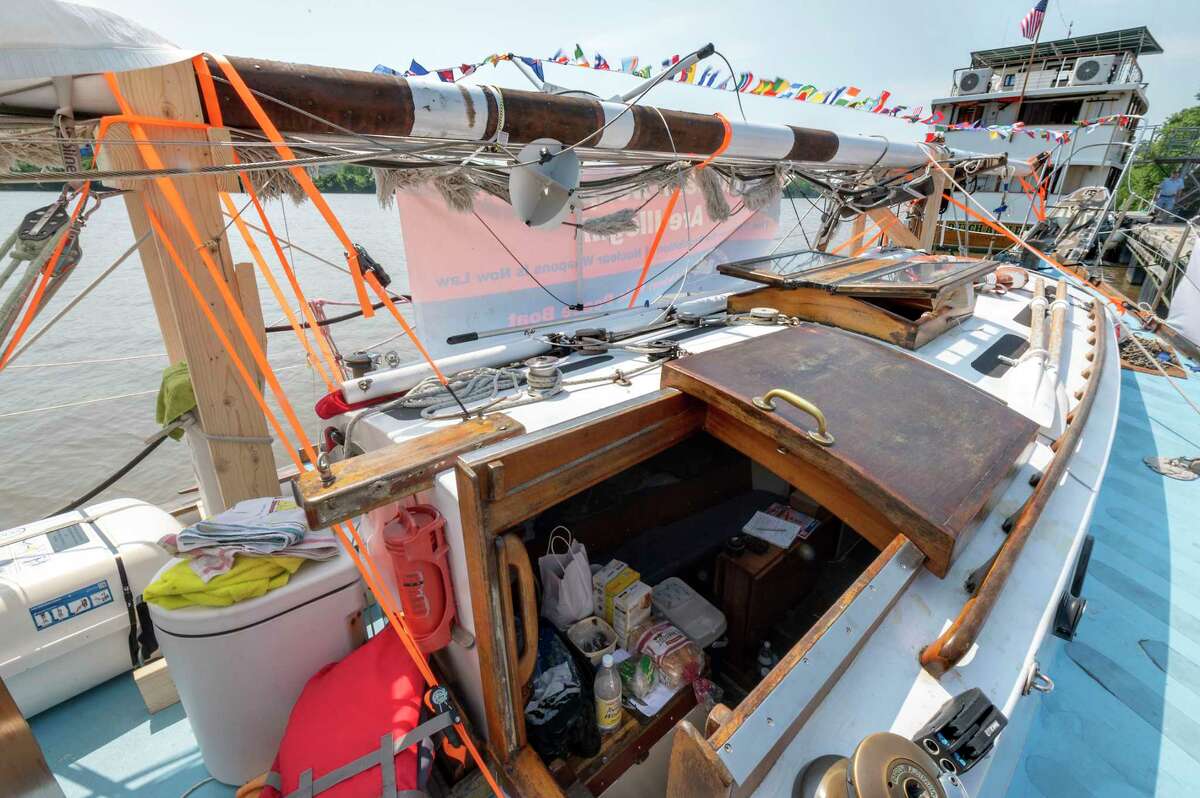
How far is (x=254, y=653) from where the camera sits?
1959mm

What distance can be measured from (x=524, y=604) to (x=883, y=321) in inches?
91.8

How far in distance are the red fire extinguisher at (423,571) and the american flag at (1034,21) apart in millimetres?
18089

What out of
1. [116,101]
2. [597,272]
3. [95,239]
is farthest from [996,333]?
[95,239]

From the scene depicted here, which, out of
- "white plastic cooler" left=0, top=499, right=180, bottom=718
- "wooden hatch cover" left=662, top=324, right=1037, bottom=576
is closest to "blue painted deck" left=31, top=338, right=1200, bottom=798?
"white plastic cooler" left=0, top=499, right=180, bottom=718

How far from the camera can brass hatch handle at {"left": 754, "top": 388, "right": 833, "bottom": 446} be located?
1.47m

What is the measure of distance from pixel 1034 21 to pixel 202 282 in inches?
732

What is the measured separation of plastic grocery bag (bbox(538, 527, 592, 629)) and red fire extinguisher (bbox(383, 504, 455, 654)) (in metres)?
0.55

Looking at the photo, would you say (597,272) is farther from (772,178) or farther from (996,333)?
(996,333)

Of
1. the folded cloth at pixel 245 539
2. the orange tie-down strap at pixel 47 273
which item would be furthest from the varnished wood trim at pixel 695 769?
the orange tie-down strap at pixel 47 273

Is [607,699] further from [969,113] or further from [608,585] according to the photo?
[969,113]

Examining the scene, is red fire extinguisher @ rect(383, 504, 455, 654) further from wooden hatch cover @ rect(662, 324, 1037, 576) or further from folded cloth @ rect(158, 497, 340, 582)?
wooden hatch cover @ rect(662, 324, 1037, 576)

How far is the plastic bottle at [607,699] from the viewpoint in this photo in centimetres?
201

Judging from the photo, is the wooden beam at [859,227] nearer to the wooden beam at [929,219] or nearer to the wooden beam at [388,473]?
the wooden beam at [929,219]

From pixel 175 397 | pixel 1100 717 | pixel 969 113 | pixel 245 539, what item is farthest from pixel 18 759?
pixel 969 113
